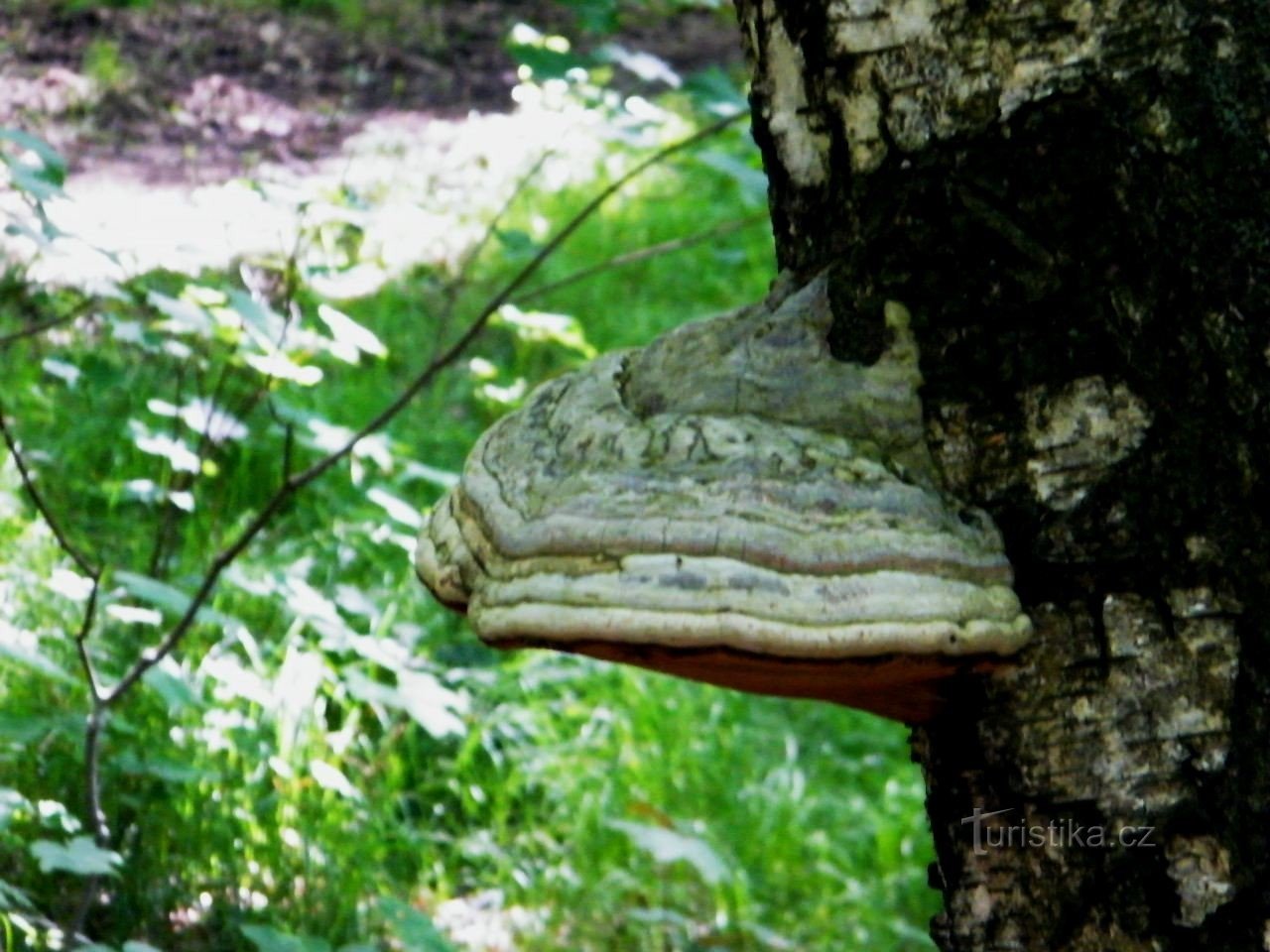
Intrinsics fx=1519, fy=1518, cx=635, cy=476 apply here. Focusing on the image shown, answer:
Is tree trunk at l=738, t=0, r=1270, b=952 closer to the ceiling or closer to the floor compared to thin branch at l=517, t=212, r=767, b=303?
closer to the floor

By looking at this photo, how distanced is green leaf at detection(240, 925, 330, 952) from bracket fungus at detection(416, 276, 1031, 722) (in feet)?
3.04

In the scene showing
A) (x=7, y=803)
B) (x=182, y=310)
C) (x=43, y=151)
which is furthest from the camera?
(x=182, y=310)

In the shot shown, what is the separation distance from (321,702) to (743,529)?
2661mm

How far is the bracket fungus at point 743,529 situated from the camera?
1328mm

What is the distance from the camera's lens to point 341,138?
793 centimetres

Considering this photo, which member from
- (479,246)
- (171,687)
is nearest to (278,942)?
(171,687)

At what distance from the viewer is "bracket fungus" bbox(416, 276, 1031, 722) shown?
4.36 feet

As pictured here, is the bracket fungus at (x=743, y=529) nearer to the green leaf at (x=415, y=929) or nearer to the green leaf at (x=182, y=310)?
the green leaf at (x=415, y=929)

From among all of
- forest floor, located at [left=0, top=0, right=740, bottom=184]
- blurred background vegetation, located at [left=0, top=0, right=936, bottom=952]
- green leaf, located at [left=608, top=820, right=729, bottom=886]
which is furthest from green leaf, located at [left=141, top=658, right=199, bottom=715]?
forest floor, located at [left=0, top=0, right=740, bottom=184]

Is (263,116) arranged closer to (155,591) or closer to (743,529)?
(155,591)

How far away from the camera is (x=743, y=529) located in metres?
1.39

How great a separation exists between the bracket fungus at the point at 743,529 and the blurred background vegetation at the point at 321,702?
111 centimetres

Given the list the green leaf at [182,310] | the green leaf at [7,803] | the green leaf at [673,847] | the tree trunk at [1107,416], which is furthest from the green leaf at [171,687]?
the tree trunk at [1107,416]

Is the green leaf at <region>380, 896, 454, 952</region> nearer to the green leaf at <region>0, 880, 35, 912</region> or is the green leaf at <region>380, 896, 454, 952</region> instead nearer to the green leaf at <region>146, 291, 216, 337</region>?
the green leaf at <region>0, 880, 35, 912</region>
